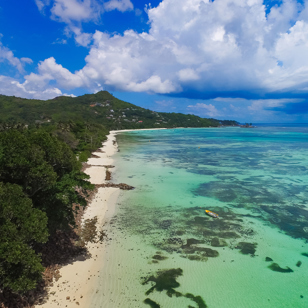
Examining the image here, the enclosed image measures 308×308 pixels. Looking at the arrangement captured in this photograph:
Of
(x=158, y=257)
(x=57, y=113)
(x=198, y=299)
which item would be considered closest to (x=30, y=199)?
(x=158, y=257)

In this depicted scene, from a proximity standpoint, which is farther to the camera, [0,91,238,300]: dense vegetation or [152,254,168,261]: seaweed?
[152,254,168,261]: seaweed

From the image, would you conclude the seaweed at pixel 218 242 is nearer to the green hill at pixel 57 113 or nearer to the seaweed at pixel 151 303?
the seaweed at pixel 151 303

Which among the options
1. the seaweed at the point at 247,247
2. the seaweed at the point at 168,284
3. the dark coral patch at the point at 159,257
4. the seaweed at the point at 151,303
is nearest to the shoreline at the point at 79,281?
the seaweed at the point at 151,303

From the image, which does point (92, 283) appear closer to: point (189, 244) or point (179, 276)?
point (179, 276)

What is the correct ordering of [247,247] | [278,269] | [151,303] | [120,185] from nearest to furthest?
[151,303] → [278,269] → [247,247] → [120,185]

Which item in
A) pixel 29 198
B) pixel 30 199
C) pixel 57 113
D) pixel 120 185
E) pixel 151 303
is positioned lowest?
pixel 151 303

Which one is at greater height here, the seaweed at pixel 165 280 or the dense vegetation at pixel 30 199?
the dense vegetation at pixel 30 199

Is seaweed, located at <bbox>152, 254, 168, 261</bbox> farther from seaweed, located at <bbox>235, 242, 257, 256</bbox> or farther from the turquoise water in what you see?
seaweed, located at <bbox>235, 242, 257, 256</bbox>

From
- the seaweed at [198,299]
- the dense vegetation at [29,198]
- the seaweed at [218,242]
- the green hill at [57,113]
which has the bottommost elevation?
the seaweed at [198,299]

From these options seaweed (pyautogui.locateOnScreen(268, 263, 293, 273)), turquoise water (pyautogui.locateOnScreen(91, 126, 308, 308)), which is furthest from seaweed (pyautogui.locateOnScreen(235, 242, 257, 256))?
seaweed (pyautogui.locateOnScreen(268, 263, 293, 273))

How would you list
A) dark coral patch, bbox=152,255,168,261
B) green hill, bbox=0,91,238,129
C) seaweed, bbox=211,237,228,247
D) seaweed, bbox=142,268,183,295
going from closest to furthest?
seaweed, bbox=142,268,183,295, dark coral patch, bbox=152,255,168,261, seaweed, bbox=211,237,228,247, green hill, bbox=0,91,238,129

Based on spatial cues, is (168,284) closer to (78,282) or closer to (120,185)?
(78,282)

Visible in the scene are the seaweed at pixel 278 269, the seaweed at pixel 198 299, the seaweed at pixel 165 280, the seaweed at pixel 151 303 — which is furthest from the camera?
the seaweed at pixel 278 269
